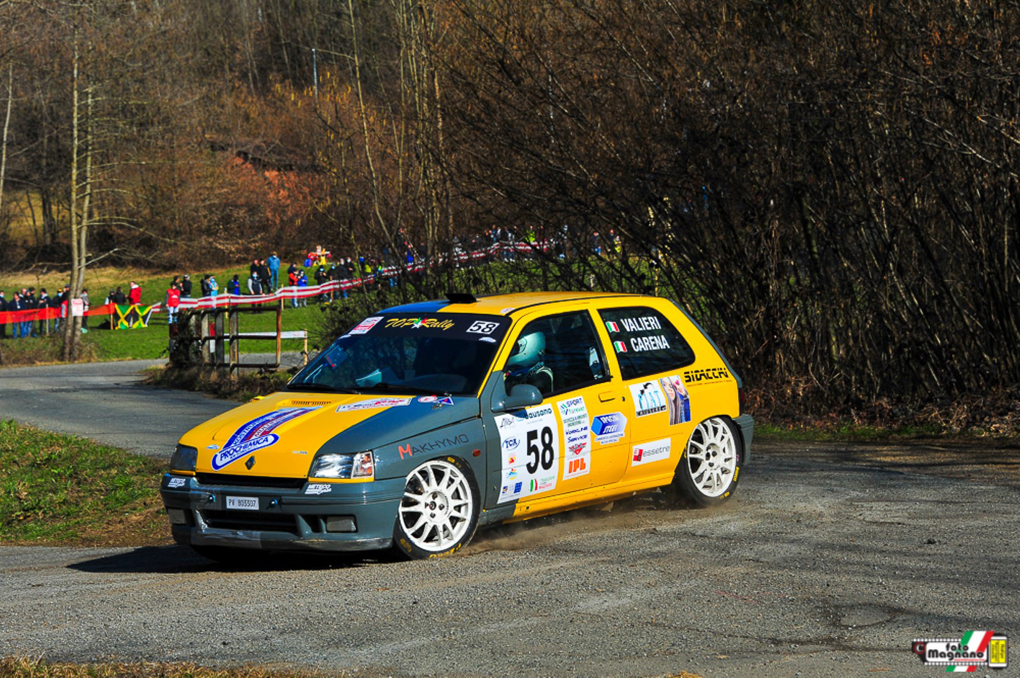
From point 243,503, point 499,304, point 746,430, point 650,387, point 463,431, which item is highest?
point 499,304

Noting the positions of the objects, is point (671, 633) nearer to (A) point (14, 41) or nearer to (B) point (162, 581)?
(B) point (162, 581)

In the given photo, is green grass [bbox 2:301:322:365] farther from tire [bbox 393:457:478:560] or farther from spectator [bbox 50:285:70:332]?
tire [bbox 393:457:478:560]

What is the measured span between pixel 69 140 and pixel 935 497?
125 feet

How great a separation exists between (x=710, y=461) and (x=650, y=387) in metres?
0.89

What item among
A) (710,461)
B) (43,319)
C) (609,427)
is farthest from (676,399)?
(43,319)

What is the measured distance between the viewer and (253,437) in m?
7.36

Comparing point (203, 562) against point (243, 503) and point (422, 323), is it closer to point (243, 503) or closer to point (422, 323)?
point (243, 503)

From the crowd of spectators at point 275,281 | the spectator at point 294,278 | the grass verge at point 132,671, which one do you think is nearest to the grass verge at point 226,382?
the crowd of spectators at point 275,281

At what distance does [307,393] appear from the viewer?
8148mm

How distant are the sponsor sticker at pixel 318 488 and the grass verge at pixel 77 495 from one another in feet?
9.79

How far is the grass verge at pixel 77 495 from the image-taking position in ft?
33.2

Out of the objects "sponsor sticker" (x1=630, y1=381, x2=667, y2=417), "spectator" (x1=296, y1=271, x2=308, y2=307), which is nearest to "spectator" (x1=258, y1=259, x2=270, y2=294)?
"spectator" (x1=296, y1=271, x2=308, y2=307)

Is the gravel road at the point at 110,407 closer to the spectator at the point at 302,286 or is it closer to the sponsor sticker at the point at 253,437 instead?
the sponsor sticker at the point at 253,437

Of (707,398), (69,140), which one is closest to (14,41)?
(69,140)
